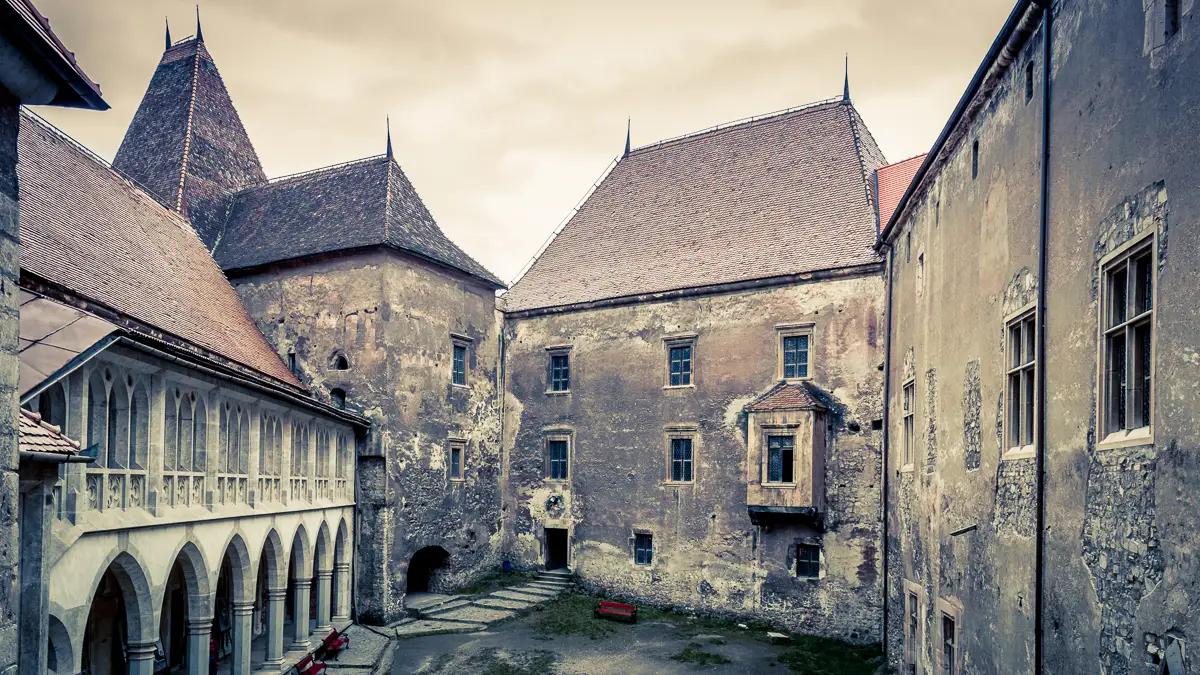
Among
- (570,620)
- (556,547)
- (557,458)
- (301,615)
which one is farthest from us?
(556,547)

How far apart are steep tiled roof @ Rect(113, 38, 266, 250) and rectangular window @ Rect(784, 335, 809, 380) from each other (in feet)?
49.9

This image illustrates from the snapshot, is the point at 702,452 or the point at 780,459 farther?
the point at 702,452

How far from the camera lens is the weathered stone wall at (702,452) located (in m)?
19.2

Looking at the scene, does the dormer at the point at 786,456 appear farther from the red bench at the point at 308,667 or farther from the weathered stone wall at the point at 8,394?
the weathered stone wall at the point at 8,394

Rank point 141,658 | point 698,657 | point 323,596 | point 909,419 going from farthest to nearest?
1. point 323,596
2. point 698,657
3. point 909,419
4. point 141,658

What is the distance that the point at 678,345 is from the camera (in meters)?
22.0

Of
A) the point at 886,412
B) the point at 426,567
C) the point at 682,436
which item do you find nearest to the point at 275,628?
the point at 426,567

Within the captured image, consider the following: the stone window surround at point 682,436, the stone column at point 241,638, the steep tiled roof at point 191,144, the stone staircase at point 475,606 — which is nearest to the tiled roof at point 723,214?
the stone window surround at point 682,436

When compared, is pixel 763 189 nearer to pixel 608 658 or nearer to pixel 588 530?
pixel 588 530

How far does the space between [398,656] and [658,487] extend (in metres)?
7.80

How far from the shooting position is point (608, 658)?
17094 millimetres

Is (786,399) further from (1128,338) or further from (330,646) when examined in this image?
(1128,338)

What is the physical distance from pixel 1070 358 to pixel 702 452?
14.5 meters

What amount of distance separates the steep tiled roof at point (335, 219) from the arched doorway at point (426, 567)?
740cm
